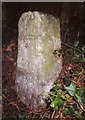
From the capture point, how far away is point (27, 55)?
10.5 feet

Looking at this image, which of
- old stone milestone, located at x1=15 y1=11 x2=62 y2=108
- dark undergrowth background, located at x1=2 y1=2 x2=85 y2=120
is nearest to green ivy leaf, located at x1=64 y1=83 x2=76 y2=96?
dark undergrowth background, located at x1=2 y1=2 x2=85 y2=120

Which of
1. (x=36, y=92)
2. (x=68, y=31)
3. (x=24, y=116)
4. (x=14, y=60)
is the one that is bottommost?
(x=24, y=116)

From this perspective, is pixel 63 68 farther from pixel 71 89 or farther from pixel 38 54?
pixel 71 89

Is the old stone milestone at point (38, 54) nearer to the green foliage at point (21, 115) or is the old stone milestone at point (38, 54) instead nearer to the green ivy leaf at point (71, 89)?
the green foliage at point (21, 115)

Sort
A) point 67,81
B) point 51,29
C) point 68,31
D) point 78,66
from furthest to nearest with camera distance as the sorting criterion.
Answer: point 68,31 < point 78,66 < point 51,29 < point 67,81

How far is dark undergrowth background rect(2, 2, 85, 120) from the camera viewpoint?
2.58m

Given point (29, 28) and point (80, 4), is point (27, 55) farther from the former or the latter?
point (80, 4)

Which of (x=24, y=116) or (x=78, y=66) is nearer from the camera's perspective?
(x=24, y=116)

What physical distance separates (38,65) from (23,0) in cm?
228

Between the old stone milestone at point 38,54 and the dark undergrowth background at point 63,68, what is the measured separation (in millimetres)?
105

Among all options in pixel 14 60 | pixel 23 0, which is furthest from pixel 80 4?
pixel 14 60

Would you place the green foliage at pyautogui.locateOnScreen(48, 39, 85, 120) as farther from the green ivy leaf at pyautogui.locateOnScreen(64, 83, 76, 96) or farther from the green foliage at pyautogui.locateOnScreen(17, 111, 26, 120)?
the green foliage at pyautogui.locateOnScreen(17, 111, 26, 120)

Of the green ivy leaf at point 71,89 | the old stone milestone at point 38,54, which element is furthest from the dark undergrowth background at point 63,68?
the old stone milestone at point 38,54

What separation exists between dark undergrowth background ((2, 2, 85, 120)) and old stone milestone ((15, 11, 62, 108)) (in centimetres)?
10
